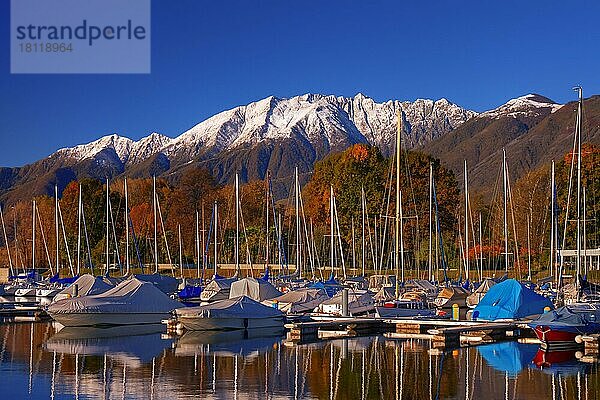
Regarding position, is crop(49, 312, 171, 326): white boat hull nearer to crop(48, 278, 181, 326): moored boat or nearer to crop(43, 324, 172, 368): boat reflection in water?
crop(48, 278, 181, 326): moored boat

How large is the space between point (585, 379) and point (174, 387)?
1421 cm

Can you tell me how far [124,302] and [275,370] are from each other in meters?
19.0

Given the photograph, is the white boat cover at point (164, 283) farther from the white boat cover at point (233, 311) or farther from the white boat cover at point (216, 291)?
the white boat cover at point (233, 311)

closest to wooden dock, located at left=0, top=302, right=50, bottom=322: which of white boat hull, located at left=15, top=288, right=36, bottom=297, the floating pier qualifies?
white boat hull, located at left=15, top=288, right=36, bottom=297

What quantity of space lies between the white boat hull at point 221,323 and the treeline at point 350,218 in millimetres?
24861

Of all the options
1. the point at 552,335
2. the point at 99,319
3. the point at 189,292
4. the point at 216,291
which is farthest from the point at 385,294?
the point at 552,335

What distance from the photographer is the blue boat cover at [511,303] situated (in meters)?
46.6

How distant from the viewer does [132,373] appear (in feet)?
106

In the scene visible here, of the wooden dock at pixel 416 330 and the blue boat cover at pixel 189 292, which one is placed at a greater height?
Answer: the blue boat cover at pixel 189 292

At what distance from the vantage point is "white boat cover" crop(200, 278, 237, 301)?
64938 millimetres

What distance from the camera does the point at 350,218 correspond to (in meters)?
99.6

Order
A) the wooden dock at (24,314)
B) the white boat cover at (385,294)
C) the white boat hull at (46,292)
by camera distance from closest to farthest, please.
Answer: the white boat cover at (385,294)
the wooden dock at (24,314)
the white boat hull at (46,292)

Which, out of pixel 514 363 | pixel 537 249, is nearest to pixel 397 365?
pixel 514 363

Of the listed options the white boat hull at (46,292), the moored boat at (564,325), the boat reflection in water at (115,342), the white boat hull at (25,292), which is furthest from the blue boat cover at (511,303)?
the white boat hull at (25,292)
